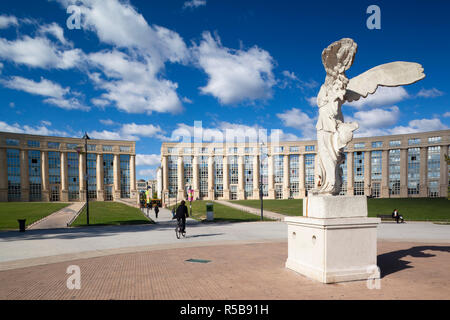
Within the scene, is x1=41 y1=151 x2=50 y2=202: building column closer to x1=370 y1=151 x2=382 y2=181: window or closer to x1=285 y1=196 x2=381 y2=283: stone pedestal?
x1=285 y1=196 x2=381 y2=283: stone pedestal

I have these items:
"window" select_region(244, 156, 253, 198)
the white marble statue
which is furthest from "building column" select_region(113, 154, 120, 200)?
the white marble statue

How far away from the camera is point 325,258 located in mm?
7273

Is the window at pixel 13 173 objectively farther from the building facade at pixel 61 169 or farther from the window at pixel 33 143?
the window at pixel 33 143

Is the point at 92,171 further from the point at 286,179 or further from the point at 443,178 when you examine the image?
the point at 443,178

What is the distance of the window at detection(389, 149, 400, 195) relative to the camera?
274ft

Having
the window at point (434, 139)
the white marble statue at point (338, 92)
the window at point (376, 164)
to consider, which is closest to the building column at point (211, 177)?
the window at point (376, 164)

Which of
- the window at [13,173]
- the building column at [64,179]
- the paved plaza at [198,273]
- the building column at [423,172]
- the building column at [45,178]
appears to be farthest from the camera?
the building column at [64,179]

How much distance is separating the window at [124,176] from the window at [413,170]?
270 ft

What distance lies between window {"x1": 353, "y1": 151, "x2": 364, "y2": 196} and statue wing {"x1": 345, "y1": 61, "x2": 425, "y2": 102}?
8775cm

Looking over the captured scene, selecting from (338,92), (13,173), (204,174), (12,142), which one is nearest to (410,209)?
(338,92)

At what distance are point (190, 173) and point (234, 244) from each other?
270 feet

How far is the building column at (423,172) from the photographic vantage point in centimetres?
7875

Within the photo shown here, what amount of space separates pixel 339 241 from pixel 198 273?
409 cm

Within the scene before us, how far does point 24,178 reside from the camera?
3061 inches
